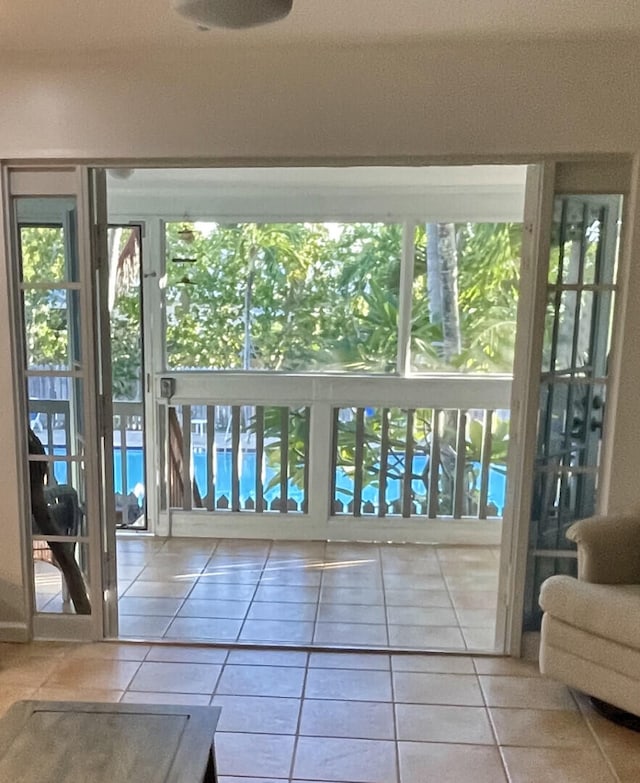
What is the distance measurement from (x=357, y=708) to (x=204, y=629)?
91 cm

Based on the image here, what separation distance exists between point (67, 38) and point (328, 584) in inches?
111

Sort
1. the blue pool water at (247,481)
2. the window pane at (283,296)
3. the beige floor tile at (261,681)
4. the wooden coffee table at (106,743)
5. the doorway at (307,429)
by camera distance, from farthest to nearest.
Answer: the blue pool water at (247,481) < the window pane at (283,296) < the doorway at (307,429) < the beige floor tile at (261,681) < the wooden coffee table at (106,743)

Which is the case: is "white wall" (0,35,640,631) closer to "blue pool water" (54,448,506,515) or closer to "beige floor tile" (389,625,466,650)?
"beige floor tile" (389,625,466,650)

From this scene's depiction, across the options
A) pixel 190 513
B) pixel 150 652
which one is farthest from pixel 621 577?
pixel 190 513

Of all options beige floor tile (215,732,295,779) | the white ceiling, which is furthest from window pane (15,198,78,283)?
beige floor tile (215,732,295,779)

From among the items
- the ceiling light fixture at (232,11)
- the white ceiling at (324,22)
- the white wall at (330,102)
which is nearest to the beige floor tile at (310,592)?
the white wall at (330,102)

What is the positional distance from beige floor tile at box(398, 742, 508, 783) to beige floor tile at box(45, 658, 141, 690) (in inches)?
44.5

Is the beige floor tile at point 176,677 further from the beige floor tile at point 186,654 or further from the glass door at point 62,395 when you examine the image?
the glass door at point 62,395

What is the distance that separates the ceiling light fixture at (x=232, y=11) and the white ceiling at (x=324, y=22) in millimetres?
603

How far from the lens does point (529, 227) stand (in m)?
2.82

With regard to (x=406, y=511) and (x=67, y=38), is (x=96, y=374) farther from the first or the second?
(x=406, y=511)

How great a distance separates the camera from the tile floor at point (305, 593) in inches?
126

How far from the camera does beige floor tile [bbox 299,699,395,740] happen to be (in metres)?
2.47

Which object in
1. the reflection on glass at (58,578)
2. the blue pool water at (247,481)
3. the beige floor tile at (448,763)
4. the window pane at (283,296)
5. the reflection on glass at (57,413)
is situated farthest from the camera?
the blue pool water at (247,481)
